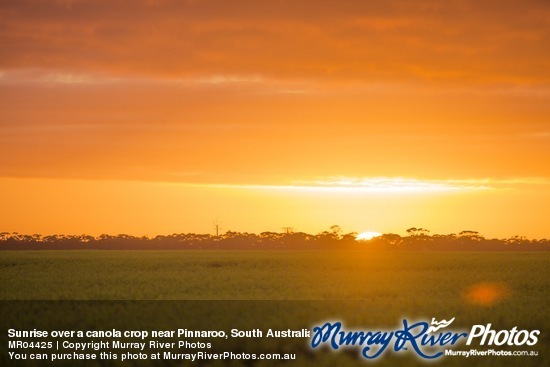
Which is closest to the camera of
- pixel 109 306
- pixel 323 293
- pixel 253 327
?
pixel 253 327

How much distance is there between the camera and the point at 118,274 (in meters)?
49.7

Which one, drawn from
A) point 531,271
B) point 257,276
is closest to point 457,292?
point 257,276

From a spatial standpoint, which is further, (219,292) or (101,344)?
(219,292)

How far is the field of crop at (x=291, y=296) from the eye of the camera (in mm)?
28914

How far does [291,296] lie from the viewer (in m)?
35.2

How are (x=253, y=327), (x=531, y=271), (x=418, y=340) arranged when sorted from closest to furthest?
(x=418, y=340) → (x=253, y=327) → (x=531, y=271)

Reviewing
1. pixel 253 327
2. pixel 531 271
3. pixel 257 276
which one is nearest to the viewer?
pixel 253 327

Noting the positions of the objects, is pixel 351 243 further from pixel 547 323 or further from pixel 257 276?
pixel 547 323

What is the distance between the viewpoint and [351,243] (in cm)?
14038

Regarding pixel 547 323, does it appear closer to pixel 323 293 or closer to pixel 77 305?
pixel 323 293

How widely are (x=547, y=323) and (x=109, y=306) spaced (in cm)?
1821

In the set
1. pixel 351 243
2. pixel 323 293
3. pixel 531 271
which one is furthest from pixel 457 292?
pixel 351 243

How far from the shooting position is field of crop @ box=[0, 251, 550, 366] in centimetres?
2891

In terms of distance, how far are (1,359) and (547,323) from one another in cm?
2036
